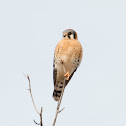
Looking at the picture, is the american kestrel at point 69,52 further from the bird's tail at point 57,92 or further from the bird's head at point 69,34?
the bird's tail at point 57,92

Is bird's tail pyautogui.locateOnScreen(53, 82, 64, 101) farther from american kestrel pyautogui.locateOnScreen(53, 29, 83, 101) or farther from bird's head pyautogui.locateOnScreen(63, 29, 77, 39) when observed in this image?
bird's head pyautogui.locateOnScreen(63, 29, 77, 39)

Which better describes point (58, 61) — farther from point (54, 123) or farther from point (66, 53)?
point (54, 123)

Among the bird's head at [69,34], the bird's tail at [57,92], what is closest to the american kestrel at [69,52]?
the bird's head at [69,34]

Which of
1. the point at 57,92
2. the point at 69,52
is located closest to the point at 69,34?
the point at 69,52

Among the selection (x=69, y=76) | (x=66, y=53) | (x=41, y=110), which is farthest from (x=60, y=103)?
(x=69, y=76)

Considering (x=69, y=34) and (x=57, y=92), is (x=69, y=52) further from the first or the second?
(x=57, y=92)

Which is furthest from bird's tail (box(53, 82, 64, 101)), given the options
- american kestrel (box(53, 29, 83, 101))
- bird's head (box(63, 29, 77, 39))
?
bird's head (box(63, 29, 77, 39))

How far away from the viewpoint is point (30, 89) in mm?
4055

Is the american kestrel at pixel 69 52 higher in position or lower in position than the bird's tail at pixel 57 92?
higher

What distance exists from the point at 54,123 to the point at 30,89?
62cm

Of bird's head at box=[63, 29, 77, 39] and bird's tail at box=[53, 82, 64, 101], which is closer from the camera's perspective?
bird's head at box=[63, 29, 77, 39]

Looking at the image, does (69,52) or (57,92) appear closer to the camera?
(69,52)

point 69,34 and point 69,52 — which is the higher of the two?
point 69,34

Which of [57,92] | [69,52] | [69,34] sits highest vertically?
[69,34]
